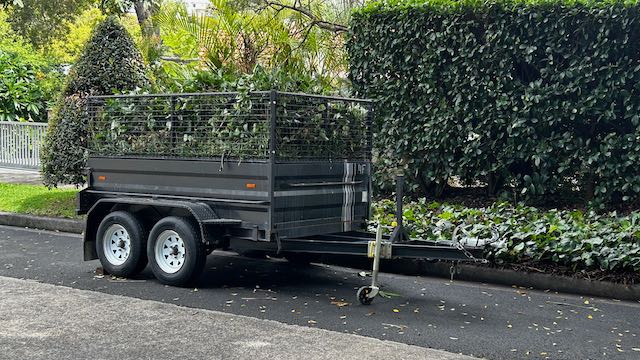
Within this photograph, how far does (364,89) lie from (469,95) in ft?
5.83

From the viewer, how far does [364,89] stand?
12.0 meters

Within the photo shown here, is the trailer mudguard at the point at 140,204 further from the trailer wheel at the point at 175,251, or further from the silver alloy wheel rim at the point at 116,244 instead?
the silver alloy wheel rim at the point at 116,244

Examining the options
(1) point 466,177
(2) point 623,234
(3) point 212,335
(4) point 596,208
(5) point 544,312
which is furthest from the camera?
(1) point 466,177

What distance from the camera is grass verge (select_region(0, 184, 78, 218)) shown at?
12.3 m

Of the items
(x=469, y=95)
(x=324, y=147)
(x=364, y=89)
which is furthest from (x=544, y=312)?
(x=364, y=89)

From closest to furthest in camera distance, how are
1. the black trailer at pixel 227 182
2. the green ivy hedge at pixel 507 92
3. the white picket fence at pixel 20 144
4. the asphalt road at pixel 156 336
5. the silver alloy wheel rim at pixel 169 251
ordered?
the asphalt road at pixel 156 336 → the black trailer at pixel 227 182 → the silver alloy wheel rim at pixel 169 251 → the green ivy hedge at pixel 507 92 → the white picket fence at pixel 20 144

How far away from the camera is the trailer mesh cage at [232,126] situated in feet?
24.5

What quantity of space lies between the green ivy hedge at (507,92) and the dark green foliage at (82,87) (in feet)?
11.5

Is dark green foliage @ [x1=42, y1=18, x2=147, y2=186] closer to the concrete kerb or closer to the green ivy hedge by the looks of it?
the green ivy hedge

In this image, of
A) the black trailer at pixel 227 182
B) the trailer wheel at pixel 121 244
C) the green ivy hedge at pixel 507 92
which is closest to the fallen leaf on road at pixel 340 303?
the black trailer at pixel 227 182

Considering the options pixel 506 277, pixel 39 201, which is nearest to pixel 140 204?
pixel 506 277

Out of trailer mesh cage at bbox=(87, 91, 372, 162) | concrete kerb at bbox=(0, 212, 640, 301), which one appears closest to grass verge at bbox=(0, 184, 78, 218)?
trailer mesh cage at bbox=(87, 91, 372, 162)

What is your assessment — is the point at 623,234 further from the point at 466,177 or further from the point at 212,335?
the point at 212,335

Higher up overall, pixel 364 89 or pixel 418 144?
pixel 364 89
